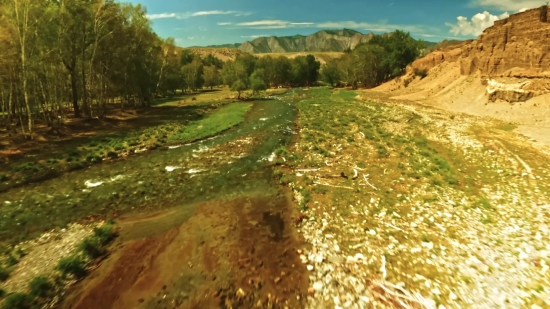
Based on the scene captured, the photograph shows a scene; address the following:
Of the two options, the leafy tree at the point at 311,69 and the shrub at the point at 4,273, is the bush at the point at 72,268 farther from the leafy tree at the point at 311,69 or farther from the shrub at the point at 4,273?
the leafy tree at the point at 311,69

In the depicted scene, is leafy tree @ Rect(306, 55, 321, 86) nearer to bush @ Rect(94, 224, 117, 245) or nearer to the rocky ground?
the rocky ground

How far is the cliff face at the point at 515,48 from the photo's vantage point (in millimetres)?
45688

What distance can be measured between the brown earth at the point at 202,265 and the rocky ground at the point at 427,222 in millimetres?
1301

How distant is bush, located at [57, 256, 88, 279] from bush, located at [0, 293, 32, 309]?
1414 millimetres

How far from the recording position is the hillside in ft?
133

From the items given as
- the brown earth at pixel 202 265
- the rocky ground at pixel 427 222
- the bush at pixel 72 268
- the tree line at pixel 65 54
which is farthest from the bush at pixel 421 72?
the bush at pixel 72 268

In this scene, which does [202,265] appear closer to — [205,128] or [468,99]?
[205,128]

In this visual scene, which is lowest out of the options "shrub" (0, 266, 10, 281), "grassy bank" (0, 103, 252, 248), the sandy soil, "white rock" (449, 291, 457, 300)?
"shrub" (0, 266, 10, 281)

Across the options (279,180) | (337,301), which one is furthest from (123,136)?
(337,301)

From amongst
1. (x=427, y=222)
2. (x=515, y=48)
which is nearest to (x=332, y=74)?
(x=515, y=48)

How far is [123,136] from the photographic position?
37125 millimetres

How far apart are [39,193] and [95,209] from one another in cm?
605

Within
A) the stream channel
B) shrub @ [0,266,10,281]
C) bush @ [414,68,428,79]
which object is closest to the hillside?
bush @ [414,68,428,79]

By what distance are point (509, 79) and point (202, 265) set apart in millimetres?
61290
